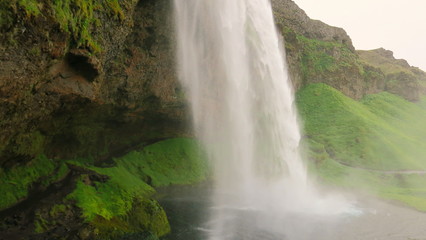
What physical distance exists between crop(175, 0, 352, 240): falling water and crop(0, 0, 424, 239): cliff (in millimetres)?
2451

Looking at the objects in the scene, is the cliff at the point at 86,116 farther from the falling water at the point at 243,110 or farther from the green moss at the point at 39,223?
the falling water at the point at 243,110

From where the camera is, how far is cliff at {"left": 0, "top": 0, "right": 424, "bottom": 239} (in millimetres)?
12141

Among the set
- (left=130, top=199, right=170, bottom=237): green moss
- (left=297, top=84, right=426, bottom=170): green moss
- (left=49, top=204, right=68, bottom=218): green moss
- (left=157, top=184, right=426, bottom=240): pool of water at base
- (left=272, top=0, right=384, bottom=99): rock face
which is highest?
(left=272, top=0, right=384, bottom=99): rock face

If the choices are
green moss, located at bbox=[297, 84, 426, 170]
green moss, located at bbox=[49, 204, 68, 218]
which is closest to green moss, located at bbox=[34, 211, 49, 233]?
green moss, located at bbox=[49, 204, 68, 218]

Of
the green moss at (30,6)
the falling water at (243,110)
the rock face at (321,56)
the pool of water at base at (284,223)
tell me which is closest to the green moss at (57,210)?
the pool of water at base at (284,223)

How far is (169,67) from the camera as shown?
26266 millimetres

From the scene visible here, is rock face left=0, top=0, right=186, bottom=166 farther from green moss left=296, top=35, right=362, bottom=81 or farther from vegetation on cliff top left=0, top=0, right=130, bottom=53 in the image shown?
green moss left=296, top=35, right=362, bottom=81

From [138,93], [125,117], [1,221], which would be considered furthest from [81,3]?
[125,117]

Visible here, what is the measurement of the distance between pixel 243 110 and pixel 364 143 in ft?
88.4

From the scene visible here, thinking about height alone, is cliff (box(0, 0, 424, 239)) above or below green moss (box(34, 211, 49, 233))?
above

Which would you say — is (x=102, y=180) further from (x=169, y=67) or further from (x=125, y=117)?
(x=169, y=67)

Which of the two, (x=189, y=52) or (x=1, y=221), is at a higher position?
(x=189, y=52)

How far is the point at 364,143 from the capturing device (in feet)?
171

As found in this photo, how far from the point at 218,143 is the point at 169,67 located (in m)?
11.8
